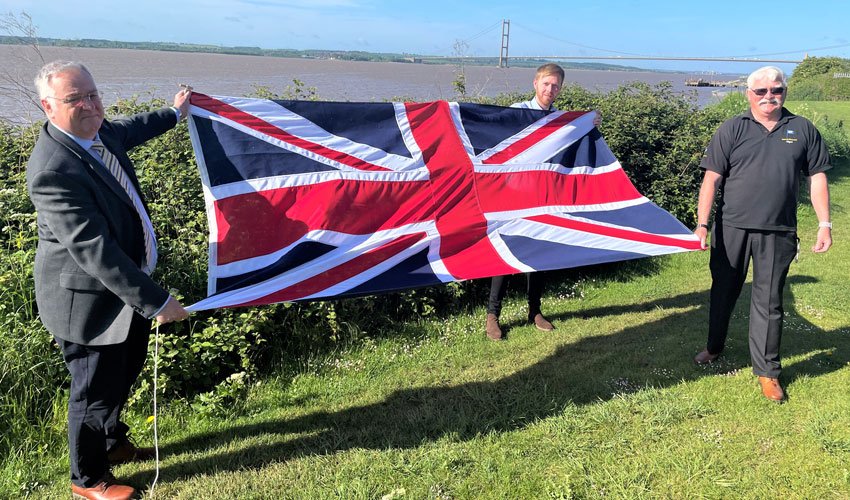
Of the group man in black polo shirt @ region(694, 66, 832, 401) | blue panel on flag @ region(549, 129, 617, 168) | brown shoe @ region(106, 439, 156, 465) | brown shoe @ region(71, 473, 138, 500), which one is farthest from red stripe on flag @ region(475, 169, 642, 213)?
brown shoe @ region(71, 473, 138, 500)

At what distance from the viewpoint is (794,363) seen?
4293mm

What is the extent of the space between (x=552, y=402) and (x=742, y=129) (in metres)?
2.25

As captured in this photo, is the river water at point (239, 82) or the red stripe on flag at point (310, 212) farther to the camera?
the river water at point (239, 82)

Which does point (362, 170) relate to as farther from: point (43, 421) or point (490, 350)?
point (43, 421)

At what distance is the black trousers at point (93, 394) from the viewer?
8.64 ft

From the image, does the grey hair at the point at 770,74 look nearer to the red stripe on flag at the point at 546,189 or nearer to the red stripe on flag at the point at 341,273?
the red stripe on flag at the point at 546,189

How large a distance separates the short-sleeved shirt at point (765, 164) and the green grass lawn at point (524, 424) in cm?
123

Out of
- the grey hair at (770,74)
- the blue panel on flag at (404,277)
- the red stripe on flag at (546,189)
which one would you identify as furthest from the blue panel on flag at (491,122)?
the grey hair at (770,74)

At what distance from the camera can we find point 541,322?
5117 millimetres

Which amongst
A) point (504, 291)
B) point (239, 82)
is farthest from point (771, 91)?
point (239, 82)

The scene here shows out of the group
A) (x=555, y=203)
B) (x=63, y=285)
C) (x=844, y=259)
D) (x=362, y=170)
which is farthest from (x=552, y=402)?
(x=844, y=259)

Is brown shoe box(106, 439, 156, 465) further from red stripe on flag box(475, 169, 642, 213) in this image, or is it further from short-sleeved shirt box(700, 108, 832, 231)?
short-sleeved shirt box(700, 108, 832, 231)

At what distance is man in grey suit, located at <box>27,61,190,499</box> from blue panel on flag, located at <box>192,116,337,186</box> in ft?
1.57

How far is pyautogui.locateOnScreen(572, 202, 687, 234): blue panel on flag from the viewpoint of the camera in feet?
14.8
